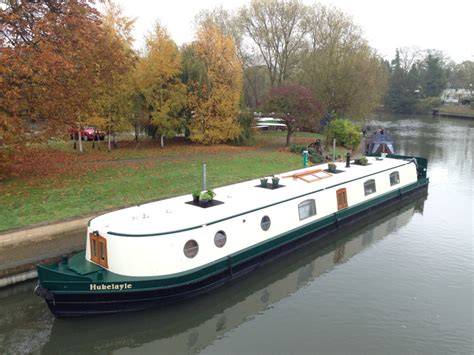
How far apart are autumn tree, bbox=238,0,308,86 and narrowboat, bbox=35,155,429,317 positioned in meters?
30.0

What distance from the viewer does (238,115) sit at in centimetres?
3078

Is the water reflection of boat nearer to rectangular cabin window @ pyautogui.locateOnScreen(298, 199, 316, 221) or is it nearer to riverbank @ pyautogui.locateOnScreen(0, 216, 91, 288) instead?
rectangular cabin window @ pyautogui.locateOnScreen(298, 199, 316, 221)

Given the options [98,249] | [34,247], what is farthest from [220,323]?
[34,247]

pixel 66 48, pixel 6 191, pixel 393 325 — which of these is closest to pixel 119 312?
pixel 393 325

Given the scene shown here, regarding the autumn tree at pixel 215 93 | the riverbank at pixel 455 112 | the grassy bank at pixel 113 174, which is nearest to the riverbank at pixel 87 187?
the grassy bank at pixel 113 174

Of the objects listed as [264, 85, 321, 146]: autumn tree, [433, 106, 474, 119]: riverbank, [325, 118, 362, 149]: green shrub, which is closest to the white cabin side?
[264, 85, 321, 146]: autumn tree

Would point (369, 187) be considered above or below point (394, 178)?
below

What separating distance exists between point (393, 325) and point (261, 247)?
438 centimetres

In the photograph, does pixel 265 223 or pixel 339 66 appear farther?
pixel 339 66

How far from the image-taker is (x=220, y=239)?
11.7m

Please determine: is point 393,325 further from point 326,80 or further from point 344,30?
point 344,30

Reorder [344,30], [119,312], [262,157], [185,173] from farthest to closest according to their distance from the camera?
[344,30] → [262,157] → [185,173] → [119,312]

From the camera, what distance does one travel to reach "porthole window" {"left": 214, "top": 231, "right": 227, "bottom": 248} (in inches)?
457

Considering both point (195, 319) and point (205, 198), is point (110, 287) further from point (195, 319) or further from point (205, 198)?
point (205, 198)
